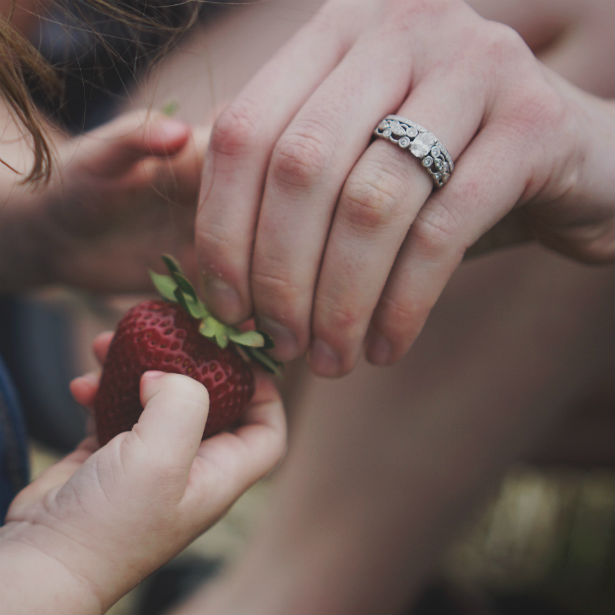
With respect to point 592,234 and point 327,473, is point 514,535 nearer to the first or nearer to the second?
point 327,473

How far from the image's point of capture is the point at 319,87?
1.89 feet

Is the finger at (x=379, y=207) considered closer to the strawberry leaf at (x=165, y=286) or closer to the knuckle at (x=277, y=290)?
the knuckle at (x=277, y=290)

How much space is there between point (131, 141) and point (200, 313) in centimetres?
30

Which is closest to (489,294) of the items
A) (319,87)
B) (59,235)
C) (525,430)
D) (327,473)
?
(525,430)

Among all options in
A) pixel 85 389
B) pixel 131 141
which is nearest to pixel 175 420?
pixel 85 389

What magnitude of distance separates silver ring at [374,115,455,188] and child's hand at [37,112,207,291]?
0.26 meters

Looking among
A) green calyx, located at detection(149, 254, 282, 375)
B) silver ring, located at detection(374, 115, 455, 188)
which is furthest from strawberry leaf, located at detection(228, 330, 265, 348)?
silver ring, located at detection(374, 115, 455, 188)

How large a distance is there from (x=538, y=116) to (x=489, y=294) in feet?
1.27

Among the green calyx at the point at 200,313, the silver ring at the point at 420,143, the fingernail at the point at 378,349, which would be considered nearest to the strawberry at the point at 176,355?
the green calyx at the point at 200,313

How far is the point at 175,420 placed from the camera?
524 mm

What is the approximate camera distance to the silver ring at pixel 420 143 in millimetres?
545

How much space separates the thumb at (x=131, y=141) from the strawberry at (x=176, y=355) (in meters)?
0.21

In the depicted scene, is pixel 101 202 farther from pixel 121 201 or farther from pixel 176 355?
pixel 176 355

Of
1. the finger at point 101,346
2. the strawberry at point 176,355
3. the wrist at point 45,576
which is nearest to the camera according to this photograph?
the wrist at point 45,576
